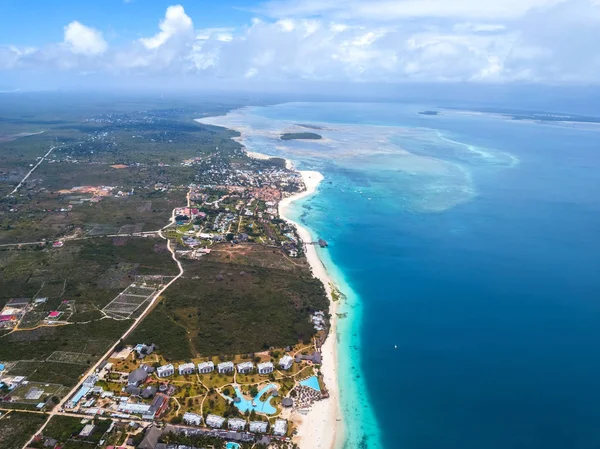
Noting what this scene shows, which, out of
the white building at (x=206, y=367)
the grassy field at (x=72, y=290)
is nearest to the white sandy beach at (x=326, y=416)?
the white building at (x=206, y=367)

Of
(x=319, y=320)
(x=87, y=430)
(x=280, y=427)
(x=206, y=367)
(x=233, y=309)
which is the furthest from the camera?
(x=233, y=309)

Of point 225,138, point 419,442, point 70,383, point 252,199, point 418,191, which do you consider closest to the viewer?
point 419,442

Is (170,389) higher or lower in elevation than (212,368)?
higher

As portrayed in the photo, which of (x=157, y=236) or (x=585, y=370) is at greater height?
(x=157, y=236)

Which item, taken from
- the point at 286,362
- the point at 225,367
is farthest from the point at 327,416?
the point at 225,367

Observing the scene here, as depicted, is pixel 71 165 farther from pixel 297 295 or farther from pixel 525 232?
pixel 525 232

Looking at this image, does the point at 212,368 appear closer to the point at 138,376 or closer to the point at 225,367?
the point at 225,367

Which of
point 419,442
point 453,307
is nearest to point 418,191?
point 453,307
